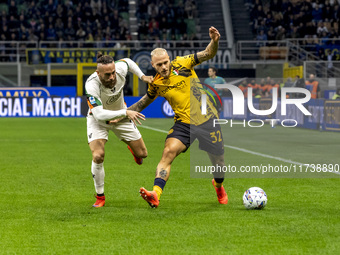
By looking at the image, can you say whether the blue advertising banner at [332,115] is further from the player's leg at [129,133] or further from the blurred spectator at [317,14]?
the blurred spectator at [317,14]

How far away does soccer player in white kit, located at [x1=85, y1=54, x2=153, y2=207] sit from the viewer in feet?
27.3

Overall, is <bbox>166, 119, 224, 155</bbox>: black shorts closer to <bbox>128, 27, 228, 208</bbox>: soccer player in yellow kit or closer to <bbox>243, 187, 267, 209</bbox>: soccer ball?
<bbox>128, 27, 228, 208</bbox>: soccer player in yellow kit

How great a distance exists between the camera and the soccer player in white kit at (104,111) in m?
8.34

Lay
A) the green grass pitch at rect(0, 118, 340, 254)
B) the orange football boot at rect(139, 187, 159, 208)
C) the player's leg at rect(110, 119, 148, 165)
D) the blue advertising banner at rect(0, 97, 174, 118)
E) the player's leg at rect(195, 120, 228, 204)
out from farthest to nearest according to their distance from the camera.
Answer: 1. the blue advertising banner at rect(0, 97, 174, 118)
2. the player's leg at rect(110, 119, 148, 165)
3. the player's leg at rect(195, 120, 228, 204)
4. the orange football boot at rect(139, 187, 159, 208)
5. the green grass pitch at rect(0, 118, 340, 254)

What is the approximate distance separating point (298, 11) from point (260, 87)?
1116cm

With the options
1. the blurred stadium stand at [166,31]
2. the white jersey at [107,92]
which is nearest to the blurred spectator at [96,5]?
the blurred stadium stand at [166,31]

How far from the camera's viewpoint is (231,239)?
6.45m

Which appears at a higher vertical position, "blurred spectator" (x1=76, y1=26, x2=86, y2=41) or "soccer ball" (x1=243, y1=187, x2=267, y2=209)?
"blurred spectator" (x1=76, y1=26, x2=86, y2=41)

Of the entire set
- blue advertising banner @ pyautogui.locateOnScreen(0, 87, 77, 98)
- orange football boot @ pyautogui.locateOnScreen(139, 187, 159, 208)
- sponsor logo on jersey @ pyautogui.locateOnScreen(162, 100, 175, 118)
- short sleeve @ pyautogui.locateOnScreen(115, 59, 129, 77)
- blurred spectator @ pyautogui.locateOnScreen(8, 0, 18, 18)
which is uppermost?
blurred spectator @ pyautogui.locateOnScreen(8, 0, 18, 18)

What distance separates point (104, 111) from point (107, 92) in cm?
42

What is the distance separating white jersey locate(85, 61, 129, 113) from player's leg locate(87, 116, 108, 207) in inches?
11.9

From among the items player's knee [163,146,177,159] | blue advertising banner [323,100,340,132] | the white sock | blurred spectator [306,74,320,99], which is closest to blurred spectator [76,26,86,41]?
blurred spectator [306,74,320,99]

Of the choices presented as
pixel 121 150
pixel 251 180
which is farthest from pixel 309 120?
pixel 251 180

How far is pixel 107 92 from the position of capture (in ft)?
28.7
